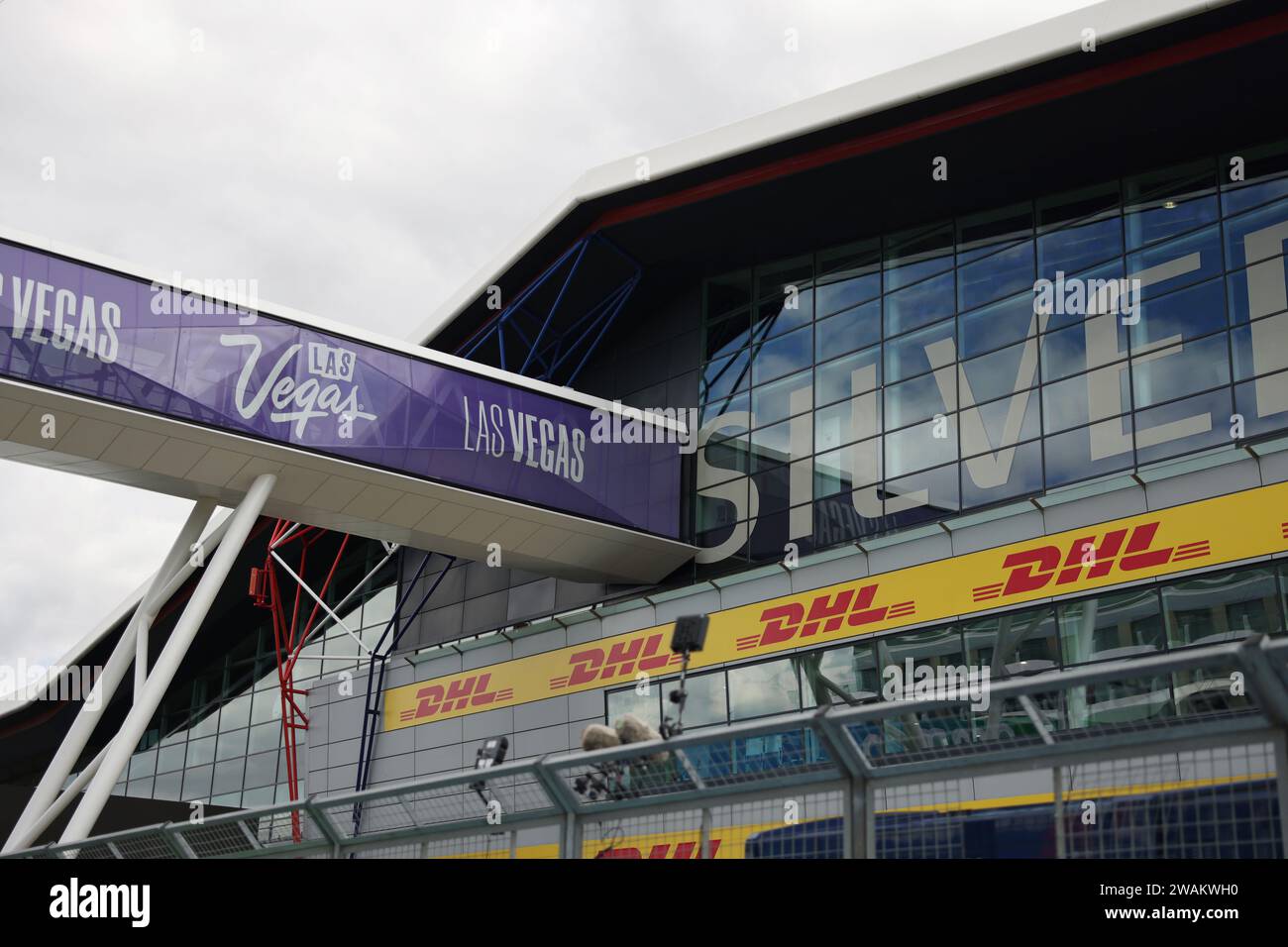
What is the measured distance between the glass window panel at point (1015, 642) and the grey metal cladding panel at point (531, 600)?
9557 mm

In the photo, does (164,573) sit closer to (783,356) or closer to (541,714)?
(541,714)

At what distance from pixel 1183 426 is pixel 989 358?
346cm

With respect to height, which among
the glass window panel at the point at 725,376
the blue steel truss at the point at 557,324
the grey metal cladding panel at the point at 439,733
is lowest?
the grey metal cladding panel at the point at 439,733

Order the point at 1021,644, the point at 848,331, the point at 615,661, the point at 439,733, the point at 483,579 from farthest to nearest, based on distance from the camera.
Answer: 1. the point at 483,579
2. the point at 439,733
3. the point at 615,661
4. the point at 848,331
5. the point at 1021,644

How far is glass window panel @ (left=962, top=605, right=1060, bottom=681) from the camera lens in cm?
1820

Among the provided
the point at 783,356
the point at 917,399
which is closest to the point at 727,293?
the point at 783,356

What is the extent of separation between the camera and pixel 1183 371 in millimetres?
18312

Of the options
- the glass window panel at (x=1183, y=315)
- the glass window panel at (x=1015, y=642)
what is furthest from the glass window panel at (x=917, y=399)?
the glass window panel at (x=1015, y=642)

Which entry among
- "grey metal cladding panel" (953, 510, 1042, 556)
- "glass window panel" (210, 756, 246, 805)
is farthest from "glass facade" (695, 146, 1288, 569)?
"glass window panel" (210, 756, 246, 805)

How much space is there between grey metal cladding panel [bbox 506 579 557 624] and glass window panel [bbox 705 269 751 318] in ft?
20.4

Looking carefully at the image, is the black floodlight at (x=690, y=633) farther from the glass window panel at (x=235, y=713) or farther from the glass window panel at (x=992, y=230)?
the glass window panel at (x=235, y=713)

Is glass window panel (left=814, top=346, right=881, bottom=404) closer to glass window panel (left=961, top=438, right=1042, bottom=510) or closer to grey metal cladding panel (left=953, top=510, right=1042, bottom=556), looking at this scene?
glass window panel (left=961, top=438, right=1042, bottom=510)

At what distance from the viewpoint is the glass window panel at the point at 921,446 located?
821 inches
